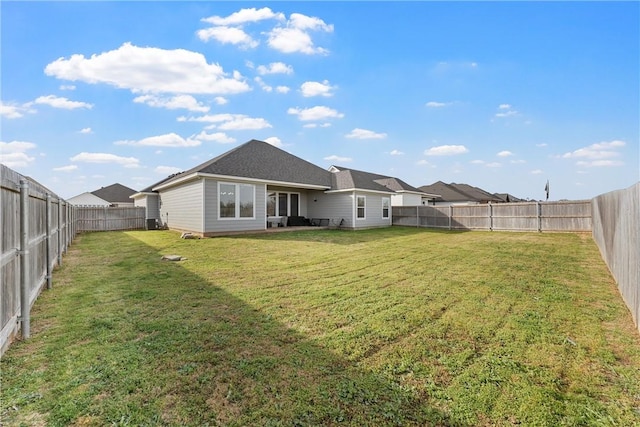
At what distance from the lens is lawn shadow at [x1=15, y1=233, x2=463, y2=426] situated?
6.61ft

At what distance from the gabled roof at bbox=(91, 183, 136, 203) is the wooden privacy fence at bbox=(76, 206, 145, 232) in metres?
18.3

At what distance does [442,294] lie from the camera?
484 cm

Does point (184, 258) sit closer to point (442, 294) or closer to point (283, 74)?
point (442, 294)

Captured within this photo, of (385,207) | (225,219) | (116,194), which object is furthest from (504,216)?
(116,194)

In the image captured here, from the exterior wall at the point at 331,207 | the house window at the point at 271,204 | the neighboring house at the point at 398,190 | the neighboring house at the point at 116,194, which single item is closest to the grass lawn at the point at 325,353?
the house window at the point at 271,204

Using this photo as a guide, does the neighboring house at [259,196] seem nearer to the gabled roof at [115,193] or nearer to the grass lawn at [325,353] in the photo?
the grass lawn at [325,353]

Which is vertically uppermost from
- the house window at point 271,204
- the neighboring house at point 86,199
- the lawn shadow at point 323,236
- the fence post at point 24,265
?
the neighboring house at point 86,199

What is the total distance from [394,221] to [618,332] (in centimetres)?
1823

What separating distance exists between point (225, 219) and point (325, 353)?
37.3ft

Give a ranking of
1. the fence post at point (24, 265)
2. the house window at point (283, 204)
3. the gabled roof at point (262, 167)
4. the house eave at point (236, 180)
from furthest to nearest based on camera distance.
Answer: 1. the house window at point (283, 204)
2. the gabled roof at point (262, 167)
3. the house eave at point (236, 180)
4. the fence post at point (24, 265)

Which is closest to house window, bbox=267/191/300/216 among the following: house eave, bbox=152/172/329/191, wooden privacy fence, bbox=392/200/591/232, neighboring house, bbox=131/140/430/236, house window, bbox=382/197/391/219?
neighboring house, bbox=131/140/430/236

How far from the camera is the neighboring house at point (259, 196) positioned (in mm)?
13133

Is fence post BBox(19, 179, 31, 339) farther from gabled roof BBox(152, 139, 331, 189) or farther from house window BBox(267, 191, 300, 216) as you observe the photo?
house window BBox(267, 191, 300, 216)

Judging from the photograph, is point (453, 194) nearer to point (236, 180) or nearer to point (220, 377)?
point (236, 180)
